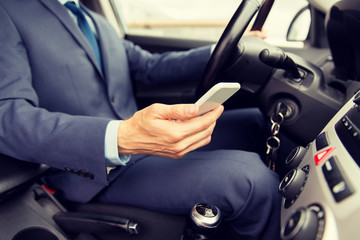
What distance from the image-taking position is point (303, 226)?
0.40 meters

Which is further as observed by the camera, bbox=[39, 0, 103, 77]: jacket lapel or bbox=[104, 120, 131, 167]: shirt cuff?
bbox=[39, 0, 103, 77]: jacket lapel

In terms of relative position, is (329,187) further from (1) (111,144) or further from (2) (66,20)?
(2) (66,20)

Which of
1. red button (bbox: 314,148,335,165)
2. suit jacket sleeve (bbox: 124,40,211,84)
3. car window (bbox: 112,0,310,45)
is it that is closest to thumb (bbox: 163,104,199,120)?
red button (bbox: 314,148,335,165)

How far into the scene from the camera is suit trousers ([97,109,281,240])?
2.00 feet

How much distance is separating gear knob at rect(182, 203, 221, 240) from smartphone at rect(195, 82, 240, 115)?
0.20 m

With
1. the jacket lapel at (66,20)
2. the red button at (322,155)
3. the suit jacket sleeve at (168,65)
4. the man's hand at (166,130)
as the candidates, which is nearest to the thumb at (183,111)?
the man's hand at (166,130)

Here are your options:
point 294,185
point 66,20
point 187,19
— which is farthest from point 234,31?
point 187,19

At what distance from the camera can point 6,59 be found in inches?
25.3

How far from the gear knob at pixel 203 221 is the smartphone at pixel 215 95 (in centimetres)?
20

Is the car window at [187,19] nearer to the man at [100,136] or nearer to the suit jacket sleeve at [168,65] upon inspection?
the suit jacket sleeve at [168,65]

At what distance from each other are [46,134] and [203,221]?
1.23 feet

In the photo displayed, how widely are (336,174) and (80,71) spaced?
0.67m

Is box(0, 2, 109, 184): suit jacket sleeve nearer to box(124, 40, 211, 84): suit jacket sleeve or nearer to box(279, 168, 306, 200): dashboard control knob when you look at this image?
box(279, 168, 306, 200): dashboard control knob

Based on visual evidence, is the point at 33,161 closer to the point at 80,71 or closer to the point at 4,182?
the point at 4,182
